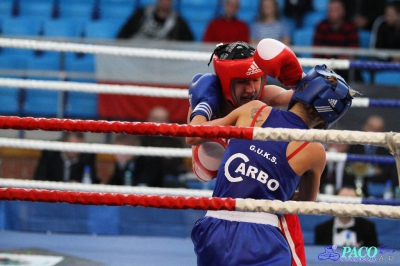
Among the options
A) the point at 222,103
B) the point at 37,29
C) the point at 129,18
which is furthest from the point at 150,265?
the point at 37,29

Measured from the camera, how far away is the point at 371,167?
537 cm

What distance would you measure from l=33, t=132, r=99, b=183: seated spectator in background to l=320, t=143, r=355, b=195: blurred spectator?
1658mm

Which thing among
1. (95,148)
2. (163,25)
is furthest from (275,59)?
(163,25)

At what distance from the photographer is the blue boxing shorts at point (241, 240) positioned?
230cm

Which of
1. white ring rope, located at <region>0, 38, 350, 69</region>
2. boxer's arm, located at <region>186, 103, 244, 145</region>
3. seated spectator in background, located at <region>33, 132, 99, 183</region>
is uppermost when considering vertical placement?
boxer's arm, located at <region>186, 103, 244, 145</region>

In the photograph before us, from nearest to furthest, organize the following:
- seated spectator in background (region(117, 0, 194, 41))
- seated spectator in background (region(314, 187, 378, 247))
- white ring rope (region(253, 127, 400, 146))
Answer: white ring rope (region(253, 127, 400, 146)) → seated spectator in background (region(314, 187, 378, 247)) → seated spectator in background (region(117, 0, 194, 41))

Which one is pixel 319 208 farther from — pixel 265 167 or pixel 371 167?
pixel 371 167

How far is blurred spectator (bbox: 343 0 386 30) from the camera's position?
697cm

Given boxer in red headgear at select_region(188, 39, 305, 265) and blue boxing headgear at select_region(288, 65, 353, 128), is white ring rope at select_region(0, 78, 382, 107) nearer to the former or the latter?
boxer in red headgear at select_region(188, 39, 305, 265)

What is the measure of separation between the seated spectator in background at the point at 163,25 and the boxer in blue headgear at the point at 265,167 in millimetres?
4317

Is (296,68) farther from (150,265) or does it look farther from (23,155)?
(23,155)

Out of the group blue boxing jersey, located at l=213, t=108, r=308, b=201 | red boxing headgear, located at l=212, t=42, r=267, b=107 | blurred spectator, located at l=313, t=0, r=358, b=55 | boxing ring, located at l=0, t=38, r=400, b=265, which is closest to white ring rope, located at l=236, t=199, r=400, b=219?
boxing ring, located at l=0, t=38, r=400, b=265

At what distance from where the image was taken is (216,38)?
6.55m

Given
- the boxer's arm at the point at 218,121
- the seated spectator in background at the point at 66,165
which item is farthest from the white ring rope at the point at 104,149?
the boxer's arm at the point at 218,121
